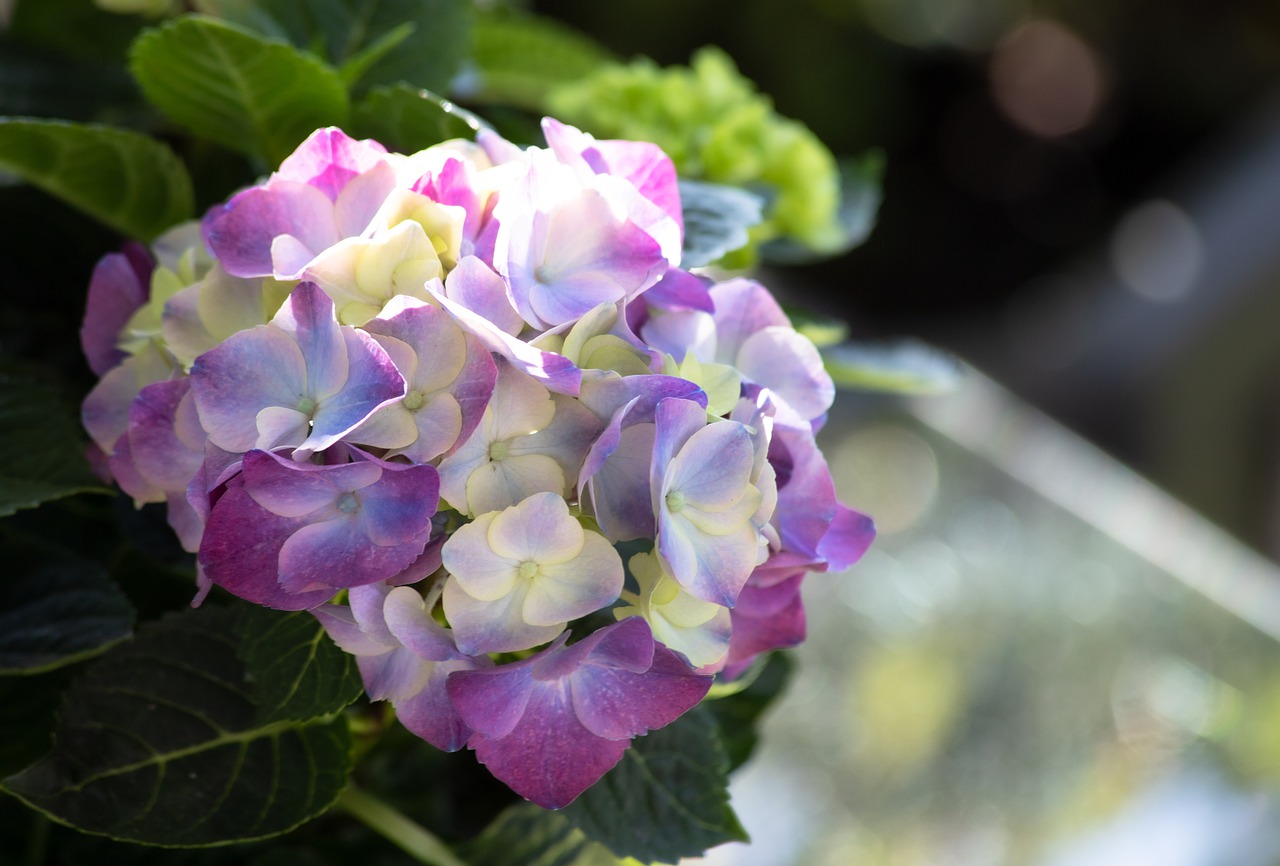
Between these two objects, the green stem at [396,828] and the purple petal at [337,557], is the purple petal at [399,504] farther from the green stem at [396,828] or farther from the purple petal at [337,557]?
the green stem at [396,828]

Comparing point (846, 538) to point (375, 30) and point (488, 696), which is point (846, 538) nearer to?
point (488, 696)

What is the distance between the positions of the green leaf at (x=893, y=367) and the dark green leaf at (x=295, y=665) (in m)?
0.19

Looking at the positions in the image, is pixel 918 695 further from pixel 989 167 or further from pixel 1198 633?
pixel 989 167

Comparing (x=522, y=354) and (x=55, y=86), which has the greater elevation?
(x=522, y=354)

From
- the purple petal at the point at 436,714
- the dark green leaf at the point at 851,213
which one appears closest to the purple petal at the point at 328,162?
the purple petal at the point at 436,714

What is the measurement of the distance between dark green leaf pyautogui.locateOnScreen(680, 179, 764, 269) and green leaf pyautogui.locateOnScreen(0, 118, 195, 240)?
0.15 metres

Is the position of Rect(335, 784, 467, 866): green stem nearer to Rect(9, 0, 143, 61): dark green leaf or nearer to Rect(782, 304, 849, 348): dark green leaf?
Rect(782, 304, 849, 348): dark green leaf

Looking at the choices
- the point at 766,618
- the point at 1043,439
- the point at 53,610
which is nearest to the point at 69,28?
the point at 53,610

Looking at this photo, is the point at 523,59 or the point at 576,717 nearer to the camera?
the point at 576,717

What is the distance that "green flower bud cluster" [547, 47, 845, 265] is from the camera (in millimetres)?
408

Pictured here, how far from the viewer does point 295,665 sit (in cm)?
26

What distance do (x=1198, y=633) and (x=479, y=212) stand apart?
52 cm

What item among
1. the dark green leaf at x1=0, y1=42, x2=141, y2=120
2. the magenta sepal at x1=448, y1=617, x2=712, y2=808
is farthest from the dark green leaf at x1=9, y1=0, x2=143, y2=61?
the magenta sepal at x1=448, y1=617, x2=712, y2=808

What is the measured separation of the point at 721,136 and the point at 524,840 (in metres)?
0.24
